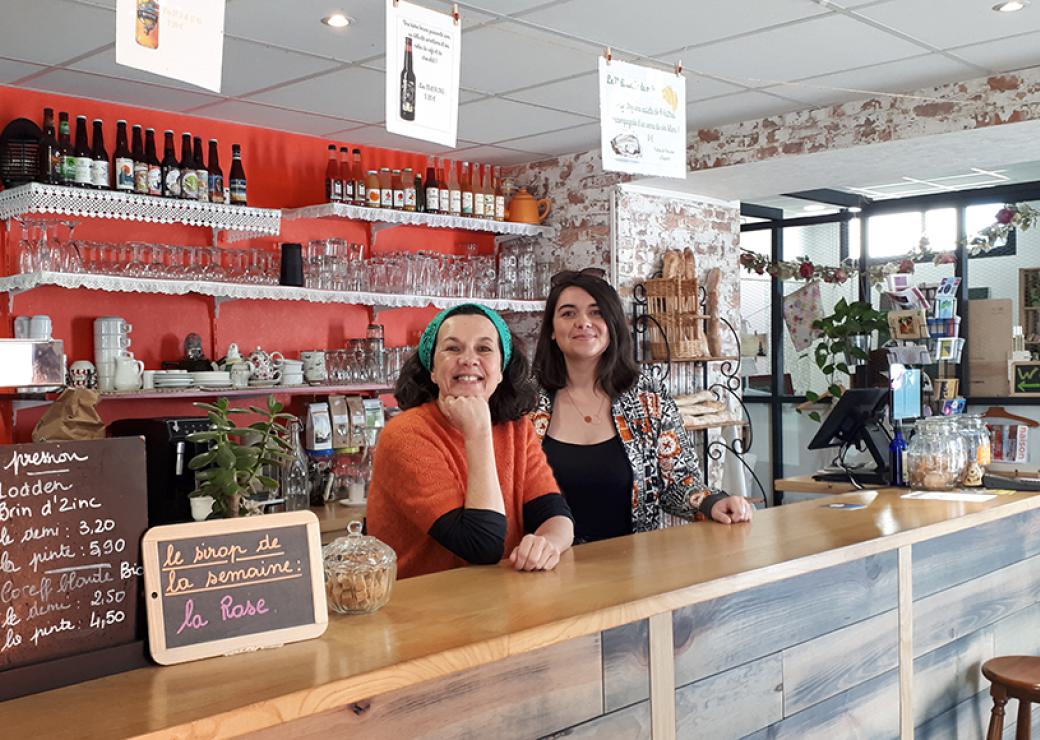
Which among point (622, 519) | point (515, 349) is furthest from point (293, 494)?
point (515, 349)

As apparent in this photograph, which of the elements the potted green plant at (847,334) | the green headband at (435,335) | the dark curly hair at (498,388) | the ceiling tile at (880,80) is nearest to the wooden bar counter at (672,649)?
the dark curly hair at (498,388)

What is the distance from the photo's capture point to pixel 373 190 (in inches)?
228

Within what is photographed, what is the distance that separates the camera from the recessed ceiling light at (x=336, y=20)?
3877 millimetres

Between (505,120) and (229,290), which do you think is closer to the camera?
(229,290)

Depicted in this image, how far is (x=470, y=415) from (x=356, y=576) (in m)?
0.56

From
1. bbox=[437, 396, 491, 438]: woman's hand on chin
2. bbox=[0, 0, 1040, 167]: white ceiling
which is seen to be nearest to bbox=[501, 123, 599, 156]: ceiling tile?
bbox=[0, 0, 1040, 167]: white ceiling

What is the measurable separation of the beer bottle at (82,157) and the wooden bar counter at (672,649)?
10.7 ft

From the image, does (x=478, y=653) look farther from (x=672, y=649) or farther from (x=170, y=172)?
(x=170, y=172)

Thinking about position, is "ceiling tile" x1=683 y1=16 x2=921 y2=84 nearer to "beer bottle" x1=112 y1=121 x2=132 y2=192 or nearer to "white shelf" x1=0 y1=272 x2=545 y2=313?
"white shelf" x1=0 y1=272 x2=545 y2=313

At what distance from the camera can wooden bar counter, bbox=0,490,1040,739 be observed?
1448mm

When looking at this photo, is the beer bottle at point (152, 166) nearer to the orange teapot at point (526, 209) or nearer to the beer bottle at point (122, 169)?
the beer bottle at point (122, 169)

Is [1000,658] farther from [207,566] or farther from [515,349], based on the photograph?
[207,566]

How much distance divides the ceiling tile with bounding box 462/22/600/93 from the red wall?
1367 mm

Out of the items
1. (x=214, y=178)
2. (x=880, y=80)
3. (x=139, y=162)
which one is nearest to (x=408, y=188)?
(x=214, y=178)
